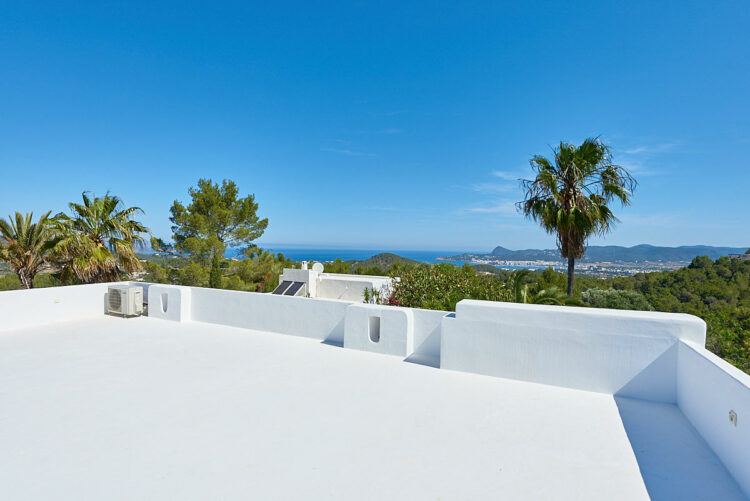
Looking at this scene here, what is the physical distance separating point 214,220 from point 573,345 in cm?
1694

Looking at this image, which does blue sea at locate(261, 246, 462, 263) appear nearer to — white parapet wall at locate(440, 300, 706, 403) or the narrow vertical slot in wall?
the narrow vertical slot in wall

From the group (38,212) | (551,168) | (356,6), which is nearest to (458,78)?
(356,6)

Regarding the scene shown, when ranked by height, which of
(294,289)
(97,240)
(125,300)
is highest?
(97,240)

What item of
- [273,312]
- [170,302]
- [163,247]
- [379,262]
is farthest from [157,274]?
[379,262]

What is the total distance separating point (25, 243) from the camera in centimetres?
893

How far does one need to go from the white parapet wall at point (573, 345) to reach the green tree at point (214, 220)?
14.3 metres

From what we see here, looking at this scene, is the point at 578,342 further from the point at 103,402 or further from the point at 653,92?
the point at 653,92

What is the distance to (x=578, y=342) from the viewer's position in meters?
4.04

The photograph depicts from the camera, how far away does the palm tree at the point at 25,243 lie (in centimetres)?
878

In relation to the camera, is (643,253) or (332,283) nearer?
(332,283)

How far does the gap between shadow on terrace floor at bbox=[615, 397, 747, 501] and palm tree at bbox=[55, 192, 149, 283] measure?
1200 centimetres

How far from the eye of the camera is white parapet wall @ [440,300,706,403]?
147 inches

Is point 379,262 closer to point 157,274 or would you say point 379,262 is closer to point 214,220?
point 214,220

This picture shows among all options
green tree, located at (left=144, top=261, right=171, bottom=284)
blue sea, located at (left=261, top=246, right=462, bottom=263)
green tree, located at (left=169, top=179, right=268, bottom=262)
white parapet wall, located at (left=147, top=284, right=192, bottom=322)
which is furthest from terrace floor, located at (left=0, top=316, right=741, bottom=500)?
green tree, located at (left=169, top=179, right=268, bottom=262)
